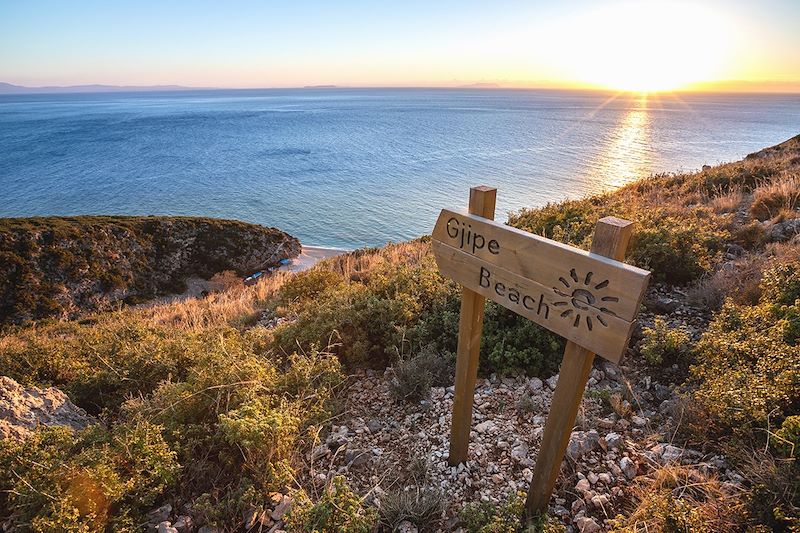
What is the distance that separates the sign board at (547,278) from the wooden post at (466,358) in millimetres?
129

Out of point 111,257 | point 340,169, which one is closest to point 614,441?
point 111,257

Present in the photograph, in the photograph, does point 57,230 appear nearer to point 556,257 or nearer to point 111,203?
point 111,203

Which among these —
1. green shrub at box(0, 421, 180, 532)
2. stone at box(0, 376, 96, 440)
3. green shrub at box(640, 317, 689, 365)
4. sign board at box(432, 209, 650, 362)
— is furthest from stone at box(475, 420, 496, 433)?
stone at box(0, 376, 96, 440)

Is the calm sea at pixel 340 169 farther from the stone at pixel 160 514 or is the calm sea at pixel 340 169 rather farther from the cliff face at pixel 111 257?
the stone at pixel 160 514

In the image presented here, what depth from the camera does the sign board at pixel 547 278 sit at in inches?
78.8

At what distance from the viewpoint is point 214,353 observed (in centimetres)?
381

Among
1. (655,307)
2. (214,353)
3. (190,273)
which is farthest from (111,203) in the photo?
(655,307)

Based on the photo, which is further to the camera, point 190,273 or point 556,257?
point 190,273

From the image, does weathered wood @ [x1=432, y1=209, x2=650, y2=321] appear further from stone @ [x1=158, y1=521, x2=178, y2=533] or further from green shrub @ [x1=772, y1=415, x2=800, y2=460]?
stone @ [x1=158, y1=521, x2=178, y2=533]

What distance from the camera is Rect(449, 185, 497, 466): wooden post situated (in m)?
2.90

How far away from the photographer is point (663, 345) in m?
4.06

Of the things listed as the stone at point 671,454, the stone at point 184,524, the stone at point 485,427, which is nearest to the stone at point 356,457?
the stone at point 485,427

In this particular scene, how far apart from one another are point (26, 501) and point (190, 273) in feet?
64.2

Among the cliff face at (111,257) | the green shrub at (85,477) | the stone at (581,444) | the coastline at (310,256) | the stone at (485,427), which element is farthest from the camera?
the coastline at (310,256)
